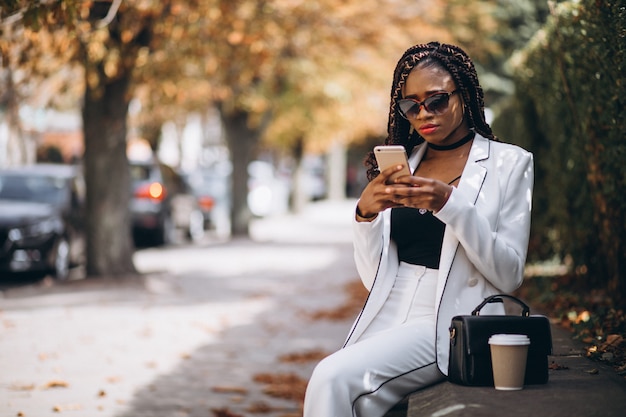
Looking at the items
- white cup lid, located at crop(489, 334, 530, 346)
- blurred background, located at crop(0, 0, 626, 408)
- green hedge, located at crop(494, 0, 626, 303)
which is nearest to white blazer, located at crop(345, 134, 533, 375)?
white cup lid, located at crop(489, 334, 530, 346)

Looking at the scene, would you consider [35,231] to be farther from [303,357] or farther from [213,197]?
[213,197]

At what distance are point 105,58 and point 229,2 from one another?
1798 mm

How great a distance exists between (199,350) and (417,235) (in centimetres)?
538

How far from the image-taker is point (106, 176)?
1434 cm

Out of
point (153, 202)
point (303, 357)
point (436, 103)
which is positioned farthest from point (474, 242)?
point (153, 202)

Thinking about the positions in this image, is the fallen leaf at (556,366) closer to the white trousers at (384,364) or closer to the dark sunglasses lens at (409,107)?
the white trousers at (384,364)

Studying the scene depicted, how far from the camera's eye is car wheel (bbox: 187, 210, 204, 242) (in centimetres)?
2509

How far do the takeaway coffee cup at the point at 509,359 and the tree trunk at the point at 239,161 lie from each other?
70.6 feet

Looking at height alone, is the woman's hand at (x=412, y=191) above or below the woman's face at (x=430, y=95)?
below

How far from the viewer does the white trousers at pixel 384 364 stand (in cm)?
354

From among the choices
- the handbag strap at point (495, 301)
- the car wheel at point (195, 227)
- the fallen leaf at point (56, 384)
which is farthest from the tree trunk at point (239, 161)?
the handbag strap at point (495, 301)

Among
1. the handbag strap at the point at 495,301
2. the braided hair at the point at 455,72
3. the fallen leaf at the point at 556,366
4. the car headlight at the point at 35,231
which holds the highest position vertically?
the braided hair at the point at 455,72

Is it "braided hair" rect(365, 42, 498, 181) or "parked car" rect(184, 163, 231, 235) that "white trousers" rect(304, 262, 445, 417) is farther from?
"parked car" rect(184, 163, 231, 235)

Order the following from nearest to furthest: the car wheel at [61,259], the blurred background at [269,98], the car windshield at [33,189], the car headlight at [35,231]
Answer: the blurred background at [269,98] → the car headlight at [35,231] → the car wheel at [61,259] → the car windshield at [33,189]
